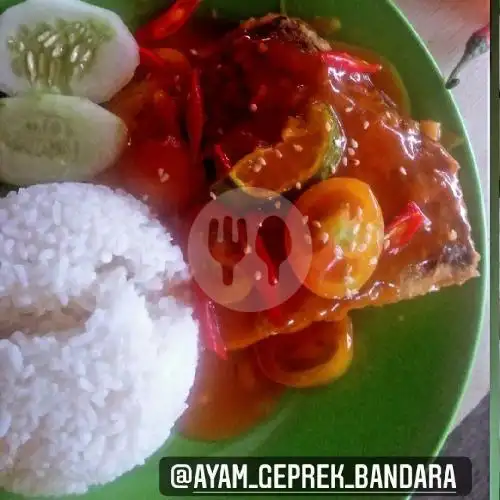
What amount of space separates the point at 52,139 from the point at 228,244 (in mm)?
238

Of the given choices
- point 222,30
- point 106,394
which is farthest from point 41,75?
point 106,394

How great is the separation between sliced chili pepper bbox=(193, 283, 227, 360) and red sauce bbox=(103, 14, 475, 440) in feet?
0.04

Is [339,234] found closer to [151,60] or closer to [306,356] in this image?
[306,356]

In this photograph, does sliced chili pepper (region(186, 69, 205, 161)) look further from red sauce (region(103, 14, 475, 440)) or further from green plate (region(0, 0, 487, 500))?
green plate (region(0, 0, 487, 500))

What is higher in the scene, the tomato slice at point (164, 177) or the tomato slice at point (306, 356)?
the tomato slice at point (164, 177)

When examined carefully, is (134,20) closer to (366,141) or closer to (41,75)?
(41,75)

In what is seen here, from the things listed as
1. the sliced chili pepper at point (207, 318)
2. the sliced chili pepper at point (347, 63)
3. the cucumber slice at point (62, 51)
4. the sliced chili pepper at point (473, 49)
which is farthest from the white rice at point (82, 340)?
the sliced chili pepper at point (473, 49)

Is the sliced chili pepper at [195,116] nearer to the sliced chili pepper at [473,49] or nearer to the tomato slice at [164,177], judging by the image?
the tomato slice at [164,177]

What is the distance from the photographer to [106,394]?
2.31 feet

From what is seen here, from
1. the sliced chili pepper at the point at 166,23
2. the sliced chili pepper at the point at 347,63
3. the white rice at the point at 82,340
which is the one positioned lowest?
the white rice at the point at 82,340

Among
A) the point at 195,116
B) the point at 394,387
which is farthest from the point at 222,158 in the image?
the point at 394,387

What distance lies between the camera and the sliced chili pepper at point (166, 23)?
2.74 feet

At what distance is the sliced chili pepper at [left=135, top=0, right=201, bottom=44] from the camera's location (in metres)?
0.84

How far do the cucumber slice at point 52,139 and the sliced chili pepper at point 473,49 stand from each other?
16.8 inches
